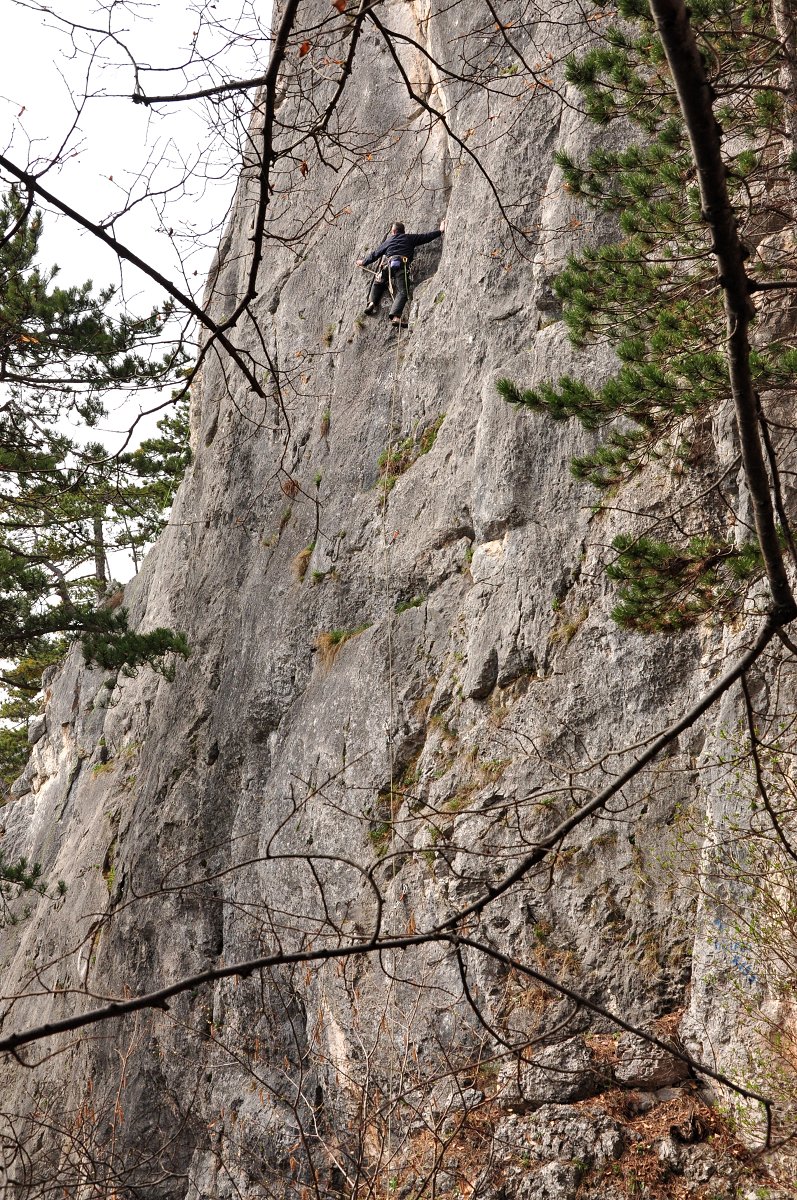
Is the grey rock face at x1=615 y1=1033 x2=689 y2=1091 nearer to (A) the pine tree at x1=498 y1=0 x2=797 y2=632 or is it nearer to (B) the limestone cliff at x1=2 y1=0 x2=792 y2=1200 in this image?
(B) the limestone cliff at x1=2 y1=0 x2=792 y2=1200

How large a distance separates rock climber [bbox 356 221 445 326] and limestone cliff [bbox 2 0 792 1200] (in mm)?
262

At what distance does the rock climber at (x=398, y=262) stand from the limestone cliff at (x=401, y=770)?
0.26 metres

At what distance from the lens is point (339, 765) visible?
9367 millimetres

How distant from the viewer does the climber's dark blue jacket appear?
12.0 meters

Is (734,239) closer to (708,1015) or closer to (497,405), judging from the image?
(708,1015)

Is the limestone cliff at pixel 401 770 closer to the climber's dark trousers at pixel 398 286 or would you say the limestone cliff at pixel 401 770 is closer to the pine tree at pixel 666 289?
the climber's dark trousers at pixel 398 286

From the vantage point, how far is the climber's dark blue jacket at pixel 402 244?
12.0m

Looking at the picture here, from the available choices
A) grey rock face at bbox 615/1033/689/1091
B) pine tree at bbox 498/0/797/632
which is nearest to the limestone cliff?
grey rock face at bbox 615/1033/689/1091

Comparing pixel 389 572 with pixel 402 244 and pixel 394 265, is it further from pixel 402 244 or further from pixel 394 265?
pixel 402 244

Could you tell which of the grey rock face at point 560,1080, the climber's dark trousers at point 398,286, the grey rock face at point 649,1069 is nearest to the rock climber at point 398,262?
the climber's dark trousers at point 398,286

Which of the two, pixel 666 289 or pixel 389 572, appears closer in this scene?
pixel 666 289

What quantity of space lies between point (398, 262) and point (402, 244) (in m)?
0.34

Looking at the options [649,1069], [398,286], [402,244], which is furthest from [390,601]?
[649,1069]

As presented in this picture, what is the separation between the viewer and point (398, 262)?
1188 centimetres
